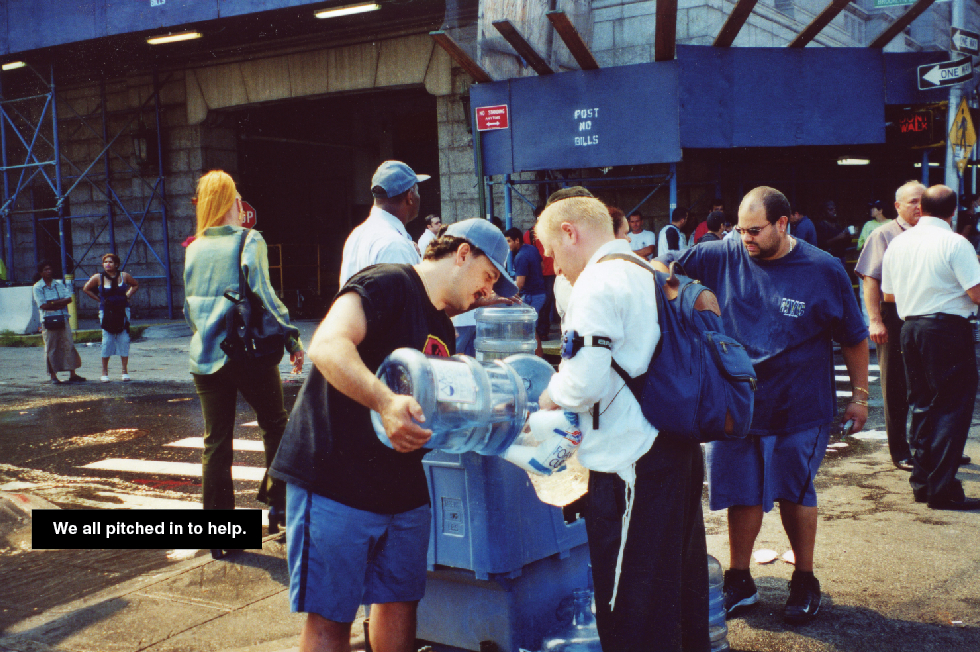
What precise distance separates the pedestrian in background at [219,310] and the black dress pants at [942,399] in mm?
4046

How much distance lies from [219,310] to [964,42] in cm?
1265

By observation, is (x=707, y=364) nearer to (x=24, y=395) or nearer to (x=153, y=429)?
(x=153, y=429)

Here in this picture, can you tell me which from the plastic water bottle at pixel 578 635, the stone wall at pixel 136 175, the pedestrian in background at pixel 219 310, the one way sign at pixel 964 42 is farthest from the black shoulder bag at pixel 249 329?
the stone wall at pixel 136 175

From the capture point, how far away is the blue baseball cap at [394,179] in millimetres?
5078

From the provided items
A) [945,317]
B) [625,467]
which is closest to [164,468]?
[625,467]

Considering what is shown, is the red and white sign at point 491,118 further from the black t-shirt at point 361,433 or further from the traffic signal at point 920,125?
the black t-shirt at point 361,433

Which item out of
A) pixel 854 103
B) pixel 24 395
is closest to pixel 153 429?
pixel 24 395

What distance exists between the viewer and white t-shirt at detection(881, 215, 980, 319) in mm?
5871

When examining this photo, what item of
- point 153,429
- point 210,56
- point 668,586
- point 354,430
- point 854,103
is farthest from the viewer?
point 210,56

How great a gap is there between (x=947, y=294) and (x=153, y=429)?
25.0 feet

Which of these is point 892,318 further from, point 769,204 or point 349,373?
point 349,373

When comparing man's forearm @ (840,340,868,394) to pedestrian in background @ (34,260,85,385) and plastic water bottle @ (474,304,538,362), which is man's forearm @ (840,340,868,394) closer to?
plastic water bottle @ (474,304,538,362)

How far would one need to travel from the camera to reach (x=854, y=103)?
1459 cm

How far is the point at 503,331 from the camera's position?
5930mm
